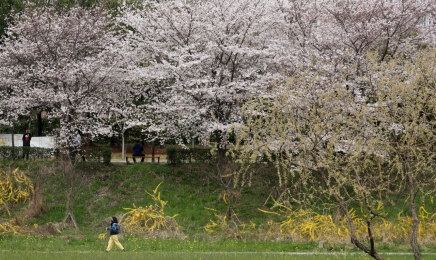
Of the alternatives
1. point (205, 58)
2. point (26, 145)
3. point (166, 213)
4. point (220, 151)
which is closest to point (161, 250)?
point (166, 213)

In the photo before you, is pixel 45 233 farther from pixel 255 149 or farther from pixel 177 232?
pixel 255 149

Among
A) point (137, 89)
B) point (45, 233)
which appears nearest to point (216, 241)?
point (45, 233)

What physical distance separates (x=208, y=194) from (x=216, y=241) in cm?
630

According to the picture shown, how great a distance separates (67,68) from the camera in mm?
28172

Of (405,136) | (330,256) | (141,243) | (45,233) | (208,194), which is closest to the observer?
(405,136)

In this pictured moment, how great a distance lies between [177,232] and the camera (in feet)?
72.0

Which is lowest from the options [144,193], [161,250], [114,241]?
[161,250]

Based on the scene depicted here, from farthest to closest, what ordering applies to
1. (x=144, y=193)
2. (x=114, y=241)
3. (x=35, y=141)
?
(x=35, y=141) → (x=144, y=193) → (x=114, y=241)

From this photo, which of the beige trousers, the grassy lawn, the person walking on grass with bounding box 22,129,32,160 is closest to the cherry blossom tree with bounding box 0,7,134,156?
the person walking on grass with bounding box 22,129,32,160

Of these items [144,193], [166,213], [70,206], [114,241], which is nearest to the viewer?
[114,241]

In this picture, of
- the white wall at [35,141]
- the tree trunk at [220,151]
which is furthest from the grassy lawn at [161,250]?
the white wall at [35,141]

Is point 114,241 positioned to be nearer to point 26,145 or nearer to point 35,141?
point 26,145

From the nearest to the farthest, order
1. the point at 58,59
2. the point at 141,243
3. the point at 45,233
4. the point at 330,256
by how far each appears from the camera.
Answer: the point at 330,256, the point at 141,243, the point at 45,233, the point at 58,59

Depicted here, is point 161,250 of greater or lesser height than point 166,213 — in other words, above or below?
below
